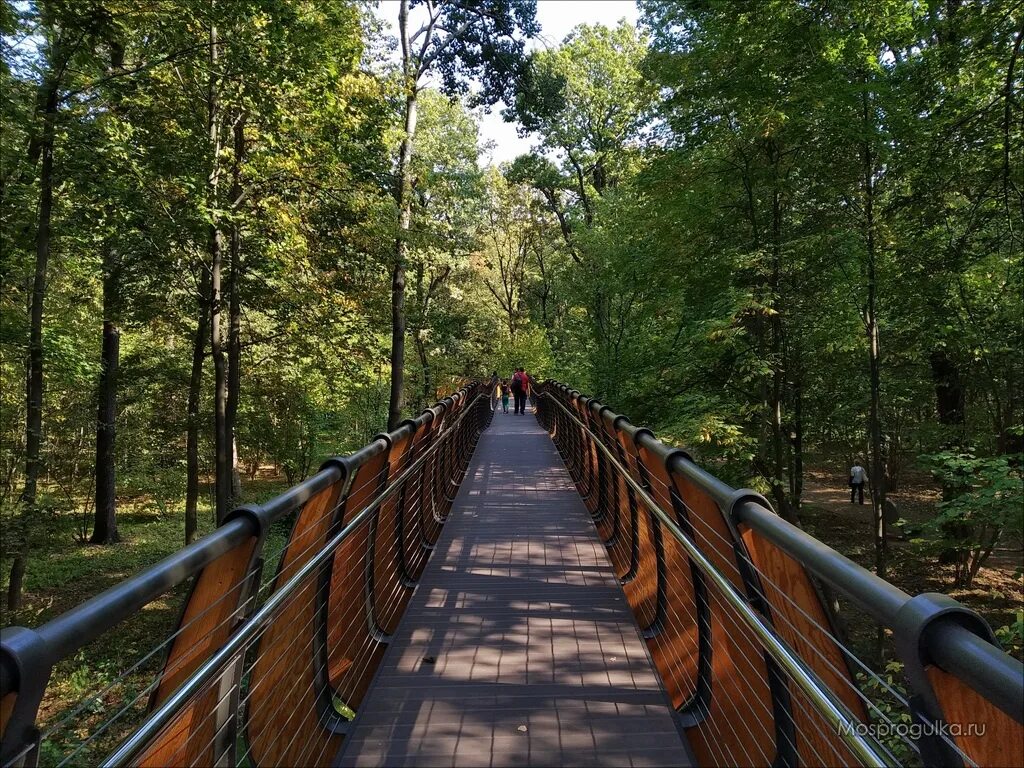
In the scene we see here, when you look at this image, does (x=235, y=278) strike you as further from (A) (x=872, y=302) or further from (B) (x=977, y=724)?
(B) (x=977, y=724)

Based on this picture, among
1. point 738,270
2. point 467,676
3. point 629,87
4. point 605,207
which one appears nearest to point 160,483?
point 605,207

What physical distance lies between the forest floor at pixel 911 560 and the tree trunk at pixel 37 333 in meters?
11.0

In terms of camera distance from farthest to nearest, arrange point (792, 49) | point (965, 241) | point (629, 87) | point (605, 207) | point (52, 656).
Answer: point (629, 87) → point (605, 207) → point (965, 241) → point (792, 49) → point (52, 656)

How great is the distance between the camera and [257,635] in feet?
6.79

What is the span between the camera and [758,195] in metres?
11.3

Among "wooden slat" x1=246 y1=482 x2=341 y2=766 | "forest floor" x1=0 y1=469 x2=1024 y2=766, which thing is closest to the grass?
"forest floor" x1=0 y1=469 x2=1024 y2=766

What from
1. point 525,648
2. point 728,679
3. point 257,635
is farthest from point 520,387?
point 257,635

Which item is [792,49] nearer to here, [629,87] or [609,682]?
[609,682]

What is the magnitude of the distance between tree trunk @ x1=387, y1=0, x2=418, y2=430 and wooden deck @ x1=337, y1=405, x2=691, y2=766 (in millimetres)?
9016

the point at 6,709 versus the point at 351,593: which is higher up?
the point at 6,709

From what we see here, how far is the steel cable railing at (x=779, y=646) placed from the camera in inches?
45.2

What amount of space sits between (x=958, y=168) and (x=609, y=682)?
8442mm

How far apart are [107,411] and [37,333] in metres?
6.40

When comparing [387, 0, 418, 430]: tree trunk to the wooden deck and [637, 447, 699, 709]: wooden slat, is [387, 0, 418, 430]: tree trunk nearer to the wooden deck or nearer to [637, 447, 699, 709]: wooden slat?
the wooden deck
